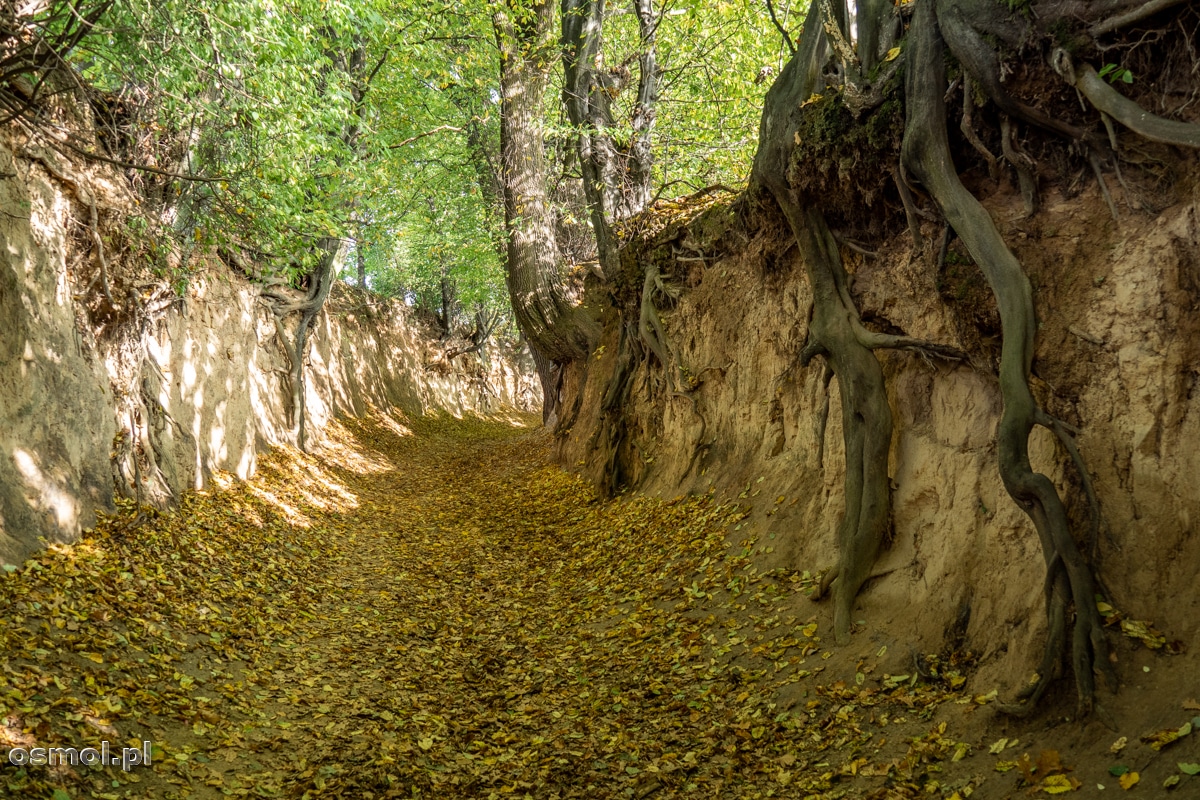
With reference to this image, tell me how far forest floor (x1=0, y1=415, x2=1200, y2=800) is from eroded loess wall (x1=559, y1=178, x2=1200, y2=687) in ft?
1.71

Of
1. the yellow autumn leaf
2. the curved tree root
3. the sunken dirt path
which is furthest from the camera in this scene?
the sunken dirt path

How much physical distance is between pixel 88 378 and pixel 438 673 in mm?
4571

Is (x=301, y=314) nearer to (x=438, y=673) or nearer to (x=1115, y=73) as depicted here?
(x=438, y=673)

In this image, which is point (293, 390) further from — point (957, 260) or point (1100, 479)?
point (1100, 479)

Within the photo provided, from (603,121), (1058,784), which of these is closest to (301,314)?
(603,121)

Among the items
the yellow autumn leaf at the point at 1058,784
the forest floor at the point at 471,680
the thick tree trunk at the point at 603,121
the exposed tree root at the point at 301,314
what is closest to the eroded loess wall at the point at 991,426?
the forest floor at the point at 471,680

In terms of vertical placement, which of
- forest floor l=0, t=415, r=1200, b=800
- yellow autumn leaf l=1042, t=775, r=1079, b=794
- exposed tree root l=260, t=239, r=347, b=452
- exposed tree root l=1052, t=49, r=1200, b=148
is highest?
exposed tree root l=260, t=239, r=347, b=452

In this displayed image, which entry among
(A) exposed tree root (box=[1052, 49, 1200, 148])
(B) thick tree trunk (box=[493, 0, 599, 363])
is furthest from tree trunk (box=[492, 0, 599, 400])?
(A) exposed tree root (box=[1052, 49, 1200, 148])

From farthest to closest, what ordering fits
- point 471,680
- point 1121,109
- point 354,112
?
point 354,112 → point 471,680 → point 1121,109

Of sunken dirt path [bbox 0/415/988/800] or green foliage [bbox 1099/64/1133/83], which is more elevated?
green foliage [bbox 1099/64/1133/83]

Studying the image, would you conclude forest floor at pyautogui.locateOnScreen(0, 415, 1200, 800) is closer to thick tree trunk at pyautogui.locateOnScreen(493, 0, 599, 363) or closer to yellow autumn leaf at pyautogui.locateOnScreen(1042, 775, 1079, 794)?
yellow autumn leaf at pyautogui.locateOnScreen(1042, 775, 1079, 794)

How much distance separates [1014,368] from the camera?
14.2ft

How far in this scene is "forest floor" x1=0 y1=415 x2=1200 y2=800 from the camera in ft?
13.2

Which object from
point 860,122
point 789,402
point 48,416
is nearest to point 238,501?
point 48,416
